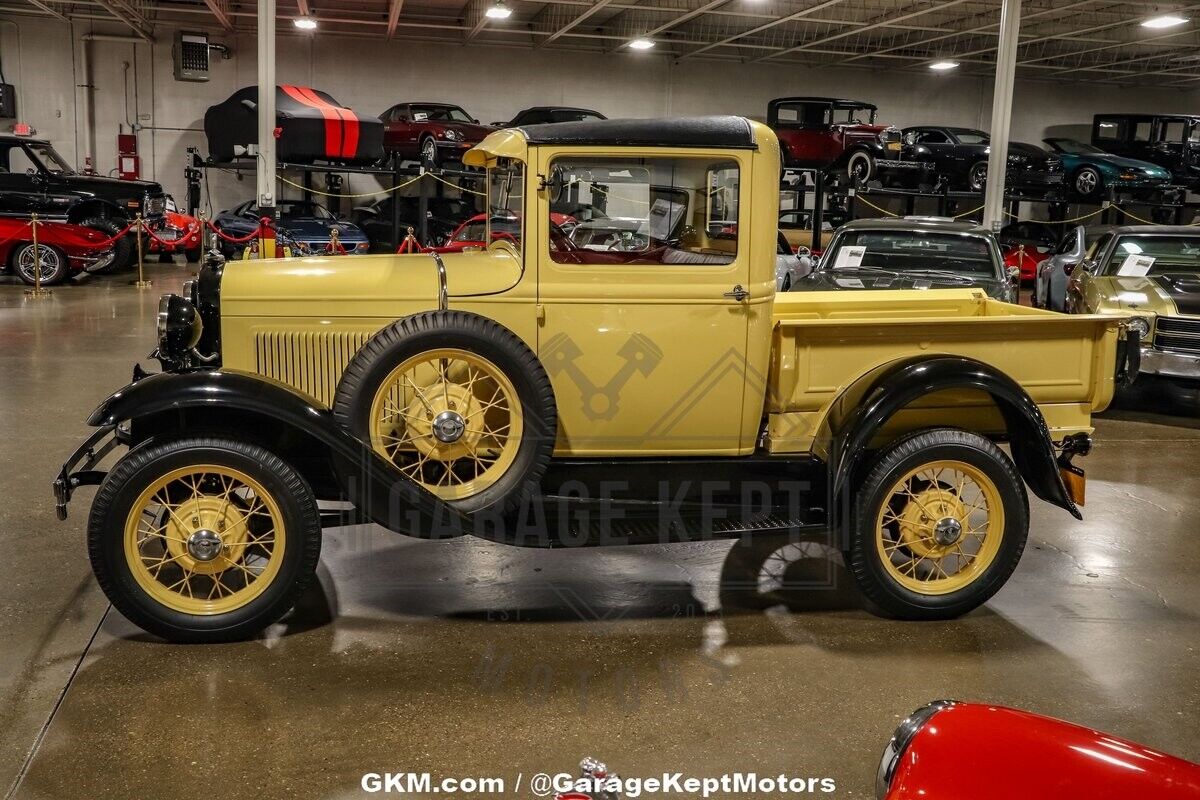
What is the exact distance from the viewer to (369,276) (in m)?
4.09

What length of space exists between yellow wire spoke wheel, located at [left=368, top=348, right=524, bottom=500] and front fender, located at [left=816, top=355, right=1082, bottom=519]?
1.25 meters

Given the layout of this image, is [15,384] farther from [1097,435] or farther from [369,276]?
[1097,435]

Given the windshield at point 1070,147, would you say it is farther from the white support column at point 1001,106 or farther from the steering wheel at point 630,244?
the steering wheel at point 630,244

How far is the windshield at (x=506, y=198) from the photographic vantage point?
159 inches

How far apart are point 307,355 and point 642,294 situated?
53.2 inches

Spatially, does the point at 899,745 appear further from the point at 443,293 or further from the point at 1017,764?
the point at 443,293

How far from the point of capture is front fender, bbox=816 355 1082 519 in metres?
3.91

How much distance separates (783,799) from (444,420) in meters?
1.81

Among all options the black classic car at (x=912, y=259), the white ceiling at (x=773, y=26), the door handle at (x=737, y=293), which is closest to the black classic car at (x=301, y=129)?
the white ceiling at (x=773, y=26)

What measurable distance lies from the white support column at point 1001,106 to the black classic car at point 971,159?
4486mm

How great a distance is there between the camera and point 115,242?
52.5ft

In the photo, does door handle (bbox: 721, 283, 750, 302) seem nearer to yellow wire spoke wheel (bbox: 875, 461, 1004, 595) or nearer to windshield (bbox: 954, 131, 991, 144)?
yellow wire spoke wheel (bbox: 875, 461, 1004, 595)

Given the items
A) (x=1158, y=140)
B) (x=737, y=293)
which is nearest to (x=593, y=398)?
(x=737, y=293)

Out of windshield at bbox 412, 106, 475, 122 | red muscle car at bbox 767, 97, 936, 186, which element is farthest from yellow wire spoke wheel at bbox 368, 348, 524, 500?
windshield at bbox 412, 106, 475, 122
